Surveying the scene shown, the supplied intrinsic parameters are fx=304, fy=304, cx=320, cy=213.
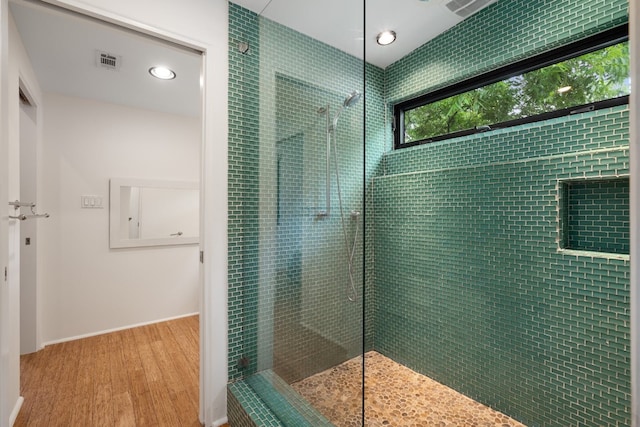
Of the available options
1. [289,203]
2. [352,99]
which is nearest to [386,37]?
[352,99]

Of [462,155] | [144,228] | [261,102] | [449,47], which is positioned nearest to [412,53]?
[449,47]

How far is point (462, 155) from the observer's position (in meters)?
1.94

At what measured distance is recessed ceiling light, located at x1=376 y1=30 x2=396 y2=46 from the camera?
2.08 metres

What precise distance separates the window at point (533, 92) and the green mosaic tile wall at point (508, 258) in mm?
102

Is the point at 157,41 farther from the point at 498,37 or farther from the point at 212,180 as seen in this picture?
the point at 498,37

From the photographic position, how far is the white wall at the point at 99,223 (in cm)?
268

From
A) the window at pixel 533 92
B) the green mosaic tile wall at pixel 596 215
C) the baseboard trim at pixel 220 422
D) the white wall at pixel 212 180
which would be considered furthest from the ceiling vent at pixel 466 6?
the baseboard trim at pixel 220 422

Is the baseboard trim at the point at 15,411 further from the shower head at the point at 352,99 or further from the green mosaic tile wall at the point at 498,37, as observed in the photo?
the green mosaic tile wall at the point at 498,37

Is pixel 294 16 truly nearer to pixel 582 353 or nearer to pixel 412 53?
pixel 412 53

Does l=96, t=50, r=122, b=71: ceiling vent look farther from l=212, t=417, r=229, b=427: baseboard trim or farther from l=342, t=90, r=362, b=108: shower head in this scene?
l=212, t=417, r=229, b=427: baseboard trim

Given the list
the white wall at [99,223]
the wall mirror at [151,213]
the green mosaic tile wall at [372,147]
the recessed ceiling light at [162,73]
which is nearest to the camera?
the recessed ceiling light at [162,73]

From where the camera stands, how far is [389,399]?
1.84 metres

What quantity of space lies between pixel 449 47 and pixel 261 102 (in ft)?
4.41

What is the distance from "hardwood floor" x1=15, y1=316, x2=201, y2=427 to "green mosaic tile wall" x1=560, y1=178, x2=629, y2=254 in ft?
7.31
